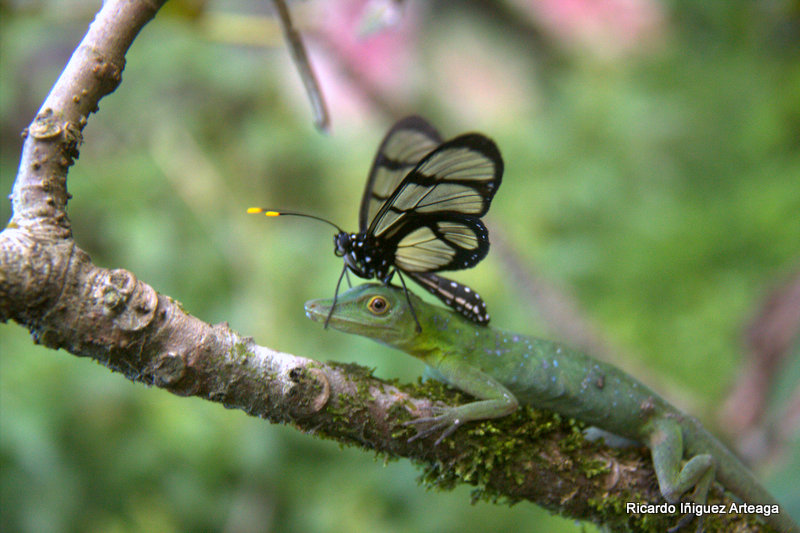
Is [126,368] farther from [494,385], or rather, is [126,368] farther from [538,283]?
[538,283]

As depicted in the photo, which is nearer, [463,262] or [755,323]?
[463,262]

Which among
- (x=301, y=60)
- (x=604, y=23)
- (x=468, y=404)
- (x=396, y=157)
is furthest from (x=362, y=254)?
(x=604, y=23)

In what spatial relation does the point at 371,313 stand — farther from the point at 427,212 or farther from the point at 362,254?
the point at 427,212

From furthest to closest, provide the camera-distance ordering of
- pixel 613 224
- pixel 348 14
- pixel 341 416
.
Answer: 1. pixel 348 14
2. pixel 613 224
3. pixel 341 416

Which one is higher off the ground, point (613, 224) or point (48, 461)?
point (613, 224)

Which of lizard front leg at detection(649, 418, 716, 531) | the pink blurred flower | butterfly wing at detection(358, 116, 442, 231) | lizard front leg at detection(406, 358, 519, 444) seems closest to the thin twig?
butterfly wing at detection(358, 116, 442, 231)

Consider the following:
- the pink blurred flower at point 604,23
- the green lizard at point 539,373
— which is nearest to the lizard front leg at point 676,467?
the green lizard at point 539,373

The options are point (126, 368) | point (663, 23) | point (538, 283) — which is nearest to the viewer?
point (126, 368)

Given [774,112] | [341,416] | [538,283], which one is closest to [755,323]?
[538,283]
